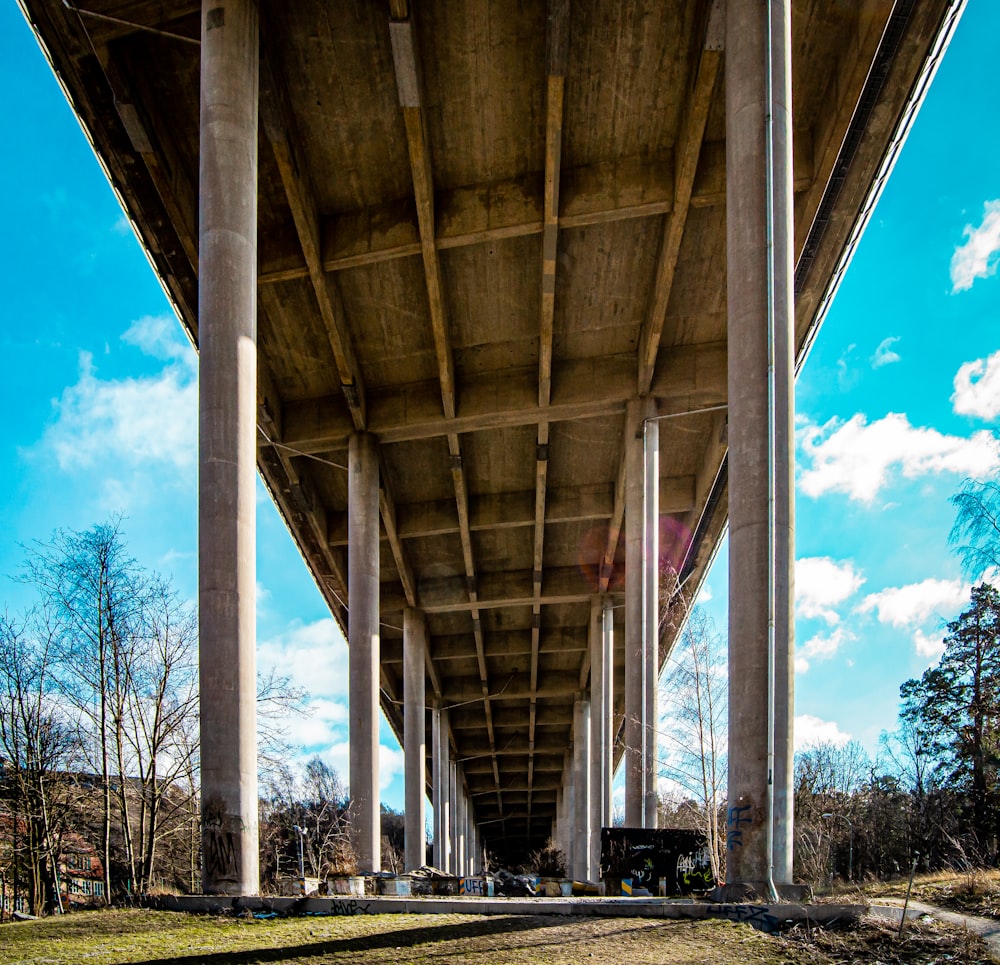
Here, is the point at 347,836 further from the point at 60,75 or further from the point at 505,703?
the point at 505,703

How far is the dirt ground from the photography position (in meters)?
6.99

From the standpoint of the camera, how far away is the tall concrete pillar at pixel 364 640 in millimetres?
21172

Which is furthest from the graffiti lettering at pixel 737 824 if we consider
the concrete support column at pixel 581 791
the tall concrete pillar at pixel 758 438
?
the concrete support column at pixel 581 791

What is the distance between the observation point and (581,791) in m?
40.5

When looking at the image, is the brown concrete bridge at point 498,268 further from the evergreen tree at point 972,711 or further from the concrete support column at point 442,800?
the concrete support column at point 442,800

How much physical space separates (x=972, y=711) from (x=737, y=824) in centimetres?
2388

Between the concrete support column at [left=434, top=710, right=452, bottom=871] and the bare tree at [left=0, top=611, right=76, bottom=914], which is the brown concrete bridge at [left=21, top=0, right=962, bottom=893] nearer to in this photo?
the bare tree at [left=0, top=611, right=76, bottom=914]

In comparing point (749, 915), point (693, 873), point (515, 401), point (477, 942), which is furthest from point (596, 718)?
point (477, 942)

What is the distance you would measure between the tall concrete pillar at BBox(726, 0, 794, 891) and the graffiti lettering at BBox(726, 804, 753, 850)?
1cm

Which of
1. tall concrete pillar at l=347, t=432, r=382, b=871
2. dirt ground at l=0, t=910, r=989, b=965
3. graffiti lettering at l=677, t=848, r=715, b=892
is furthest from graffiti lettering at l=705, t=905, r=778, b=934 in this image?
tall concrete pillar at l=347, t=432, r=382, b=871

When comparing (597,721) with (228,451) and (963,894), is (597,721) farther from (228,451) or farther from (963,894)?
(228,451)

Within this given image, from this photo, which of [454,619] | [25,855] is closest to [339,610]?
[454,619]

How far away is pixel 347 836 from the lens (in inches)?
818

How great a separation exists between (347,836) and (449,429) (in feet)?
32.4
